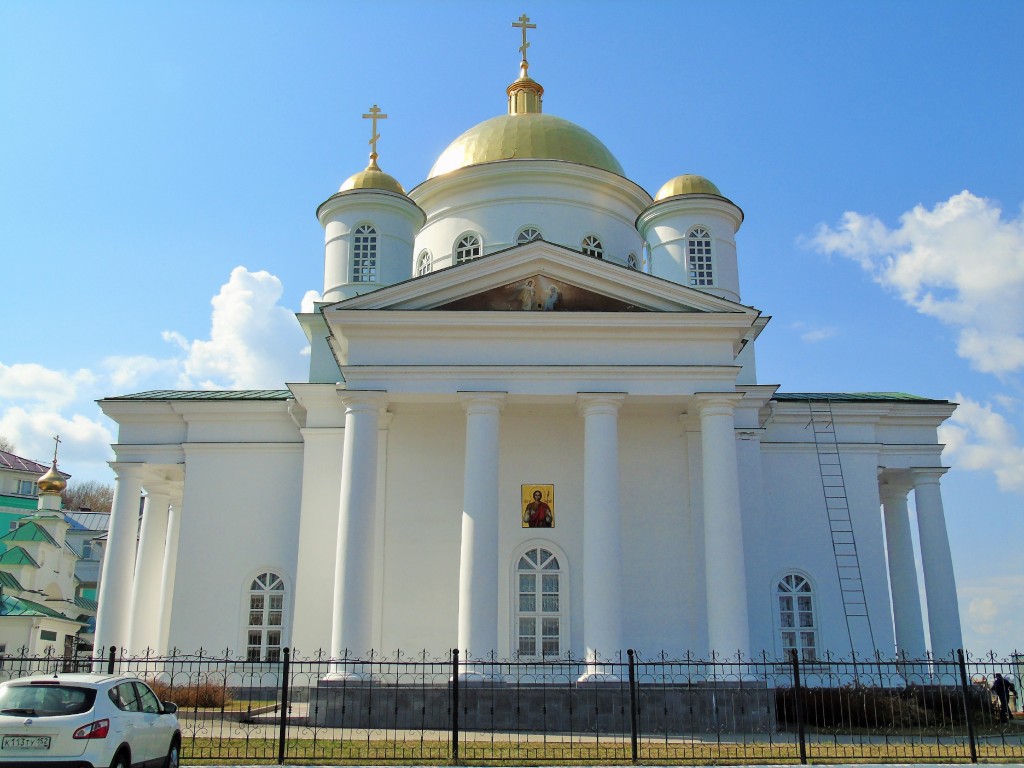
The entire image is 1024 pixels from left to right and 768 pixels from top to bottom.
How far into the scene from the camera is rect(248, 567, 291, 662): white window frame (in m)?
21.7

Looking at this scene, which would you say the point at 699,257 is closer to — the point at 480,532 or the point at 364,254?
the point at 364,254

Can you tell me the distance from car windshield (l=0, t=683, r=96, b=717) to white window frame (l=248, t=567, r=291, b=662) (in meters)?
12.1

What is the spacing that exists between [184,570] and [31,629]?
21.7m

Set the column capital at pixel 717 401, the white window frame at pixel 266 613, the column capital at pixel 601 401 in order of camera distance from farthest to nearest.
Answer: the white window frame at pixel 266 613 < the column capital at pixel 717 401 < the column capital at pixel 601 401

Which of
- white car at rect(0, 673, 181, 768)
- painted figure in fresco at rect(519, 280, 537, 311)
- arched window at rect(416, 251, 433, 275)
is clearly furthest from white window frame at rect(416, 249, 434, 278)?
white car at rect(0, 673, 181, 768)

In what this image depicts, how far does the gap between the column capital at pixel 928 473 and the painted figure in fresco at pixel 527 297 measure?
11.1 metres

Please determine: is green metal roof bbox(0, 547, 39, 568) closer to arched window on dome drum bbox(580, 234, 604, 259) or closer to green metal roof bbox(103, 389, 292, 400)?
green metal roof bbox(103, 389, 292, 400)

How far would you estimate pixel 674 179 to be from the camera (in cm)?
2517

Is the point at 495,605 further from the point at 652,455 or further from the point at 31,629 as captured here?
the point at 31,629

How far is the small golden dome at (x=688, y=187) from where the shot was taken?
24766 mm

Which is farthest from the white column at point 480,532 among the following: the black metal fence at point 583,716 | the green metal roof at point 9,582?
the green metal roof at point 9,582

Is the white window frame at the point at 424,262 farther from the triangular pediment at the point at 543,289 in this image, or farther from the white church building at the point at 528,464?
the triangular pediment at the point at 543,289

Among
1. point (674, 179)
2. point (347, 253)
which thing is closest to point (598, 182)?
point (674, 179)

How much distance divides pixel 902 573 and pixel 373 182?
54.2ft
